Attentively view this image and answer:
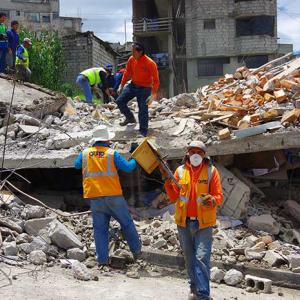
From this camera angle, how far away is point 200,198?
203 inches

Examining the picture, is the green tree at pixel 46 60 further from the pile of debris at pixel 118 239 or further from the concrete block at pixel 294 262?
the concrete block at pixel 294 262

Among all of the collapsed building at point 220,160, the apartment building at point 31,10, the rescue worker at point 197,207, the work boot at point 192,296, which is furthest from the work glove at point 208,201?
the apartment building at point 31,10

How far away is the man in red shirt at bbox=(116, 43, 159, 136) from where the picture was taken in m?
8.41

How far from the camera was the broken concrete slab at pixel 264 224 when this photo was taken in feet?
25.4

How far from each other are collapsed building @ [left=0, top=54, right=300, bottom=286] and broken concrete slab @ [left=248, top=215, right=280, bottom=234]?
0.6 inches

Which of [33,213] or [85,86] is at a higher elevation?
[85,86]

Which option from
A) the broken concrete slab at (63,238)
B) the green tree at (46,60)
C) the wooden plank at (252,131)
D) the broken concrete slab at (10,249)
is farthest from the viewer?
the green tree at (46,60)

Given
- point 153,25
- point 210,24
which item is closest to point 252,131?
point 153,25

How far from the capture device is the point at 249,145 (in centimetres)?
802

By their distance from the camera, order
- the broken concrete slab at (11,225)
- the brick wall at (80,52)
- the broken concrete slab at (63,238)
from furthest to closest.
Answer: the brick wall at (80,52), the broken concrete slab at (11,225), the broken concrete slab at (63,238)

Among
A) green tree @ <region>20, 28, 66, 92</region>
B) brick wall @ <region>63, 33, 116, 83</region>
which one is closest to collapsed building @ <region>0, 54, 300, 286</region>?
green tree @ <region>20, 28, 66, 92</region>

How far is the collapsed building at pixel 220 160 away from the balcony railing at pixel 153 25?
23576 millimetres

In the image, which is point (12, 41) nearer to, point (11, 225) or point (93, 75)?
point (93, 75)

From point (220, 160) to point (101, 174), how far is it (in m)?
2.76
